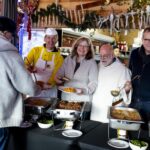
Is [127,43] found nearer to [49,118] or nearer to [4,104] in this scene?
[49,118]

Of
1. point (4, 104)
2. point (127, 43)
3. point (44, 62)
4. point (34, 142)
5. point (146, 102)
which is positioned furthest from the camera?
point (127, 43)

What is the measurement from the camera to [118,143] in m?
1.73

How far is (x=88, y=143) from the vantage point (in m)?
1.70

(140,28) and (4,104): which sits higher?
(140,28)

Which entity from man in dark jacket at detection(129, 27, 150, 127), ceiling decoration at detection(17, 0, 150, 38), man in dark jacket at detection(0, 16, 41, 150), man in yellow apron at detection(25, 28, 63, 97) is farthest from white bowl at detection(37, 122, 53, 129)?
ceiling decoration at detection(17, 0, 150, 38)

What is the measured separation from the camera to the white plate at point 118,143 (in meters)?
1.68

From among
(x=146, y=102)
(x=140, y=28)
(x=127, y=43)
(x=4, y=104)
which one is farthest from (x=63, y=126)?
(x=127, y=43)

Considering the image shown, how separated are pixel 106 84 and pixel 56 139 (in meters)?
0.85

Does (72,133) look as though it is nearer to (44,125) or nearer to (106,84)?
A: (44,125)

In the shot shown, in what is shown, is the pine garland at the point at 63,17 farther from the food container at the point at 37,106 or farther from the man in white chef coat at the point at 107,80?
the food container at the point at 37,106

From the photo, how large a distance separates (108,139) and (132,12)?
2377 mm

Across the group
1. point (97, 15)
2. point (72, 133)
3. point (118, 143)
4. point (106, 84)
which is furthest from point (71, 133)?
point (97, 15)

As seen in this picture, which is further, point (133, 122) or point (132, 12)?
point (132, 12)

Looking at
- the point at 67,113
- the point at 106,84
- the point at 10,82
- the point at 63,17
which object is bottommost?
the point at 67,113
